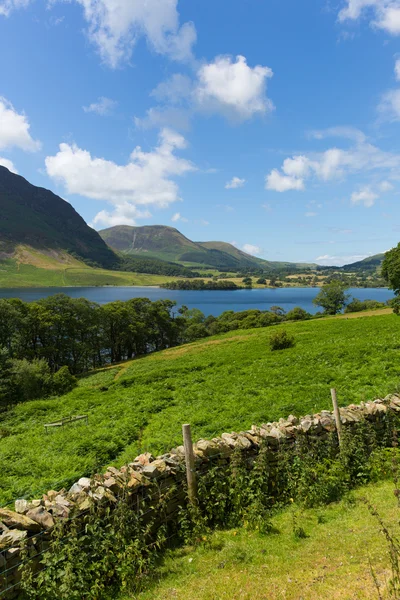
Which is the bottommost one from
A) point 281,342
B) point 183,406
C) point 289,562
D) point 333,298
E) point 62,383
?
point 62,383

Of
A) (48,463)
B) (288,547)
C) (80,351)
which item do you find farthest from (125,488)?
(80,351)

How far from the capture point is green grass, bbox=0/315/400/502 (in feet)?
39.3

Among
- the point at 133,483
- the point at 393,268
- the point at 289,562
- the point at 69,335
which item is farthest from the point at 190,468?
the point at 69,335

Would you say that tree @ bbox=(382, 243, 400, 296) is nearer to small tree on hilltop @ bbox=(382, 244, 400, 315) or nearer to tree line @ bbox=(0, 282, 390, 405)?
small tree on hilltop @ bbox=(382, 244, 400, 315)

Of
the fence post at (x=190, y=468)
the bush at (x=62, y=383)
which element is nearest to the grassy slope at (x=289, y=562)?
the fence post at (x=190, y=468)

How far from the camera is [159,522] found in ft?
22.1

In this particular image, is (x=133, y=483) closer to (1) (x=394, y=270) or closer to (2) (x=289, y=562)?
(2) (x=289, y=562)

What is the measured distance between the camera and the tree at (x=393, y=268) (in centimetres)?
4356

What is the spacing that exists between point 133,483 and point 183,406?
11.2m

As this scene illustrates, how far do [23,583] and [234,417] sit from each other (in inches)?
382

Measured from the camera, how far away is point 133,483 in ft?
21.1

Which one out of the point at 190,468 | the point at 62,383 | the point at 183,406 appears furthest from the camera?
the point at 62,383

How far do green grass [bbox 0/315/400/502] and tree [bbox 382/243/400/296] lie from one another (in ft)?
65.5

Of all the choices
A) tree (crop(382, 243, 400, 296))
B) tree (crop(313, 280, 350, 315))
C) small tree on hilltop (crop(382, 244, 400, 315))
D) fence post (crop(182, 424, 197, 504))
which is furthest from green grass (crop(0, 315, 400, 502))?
tree (crop(313, 280, 350, 315))
